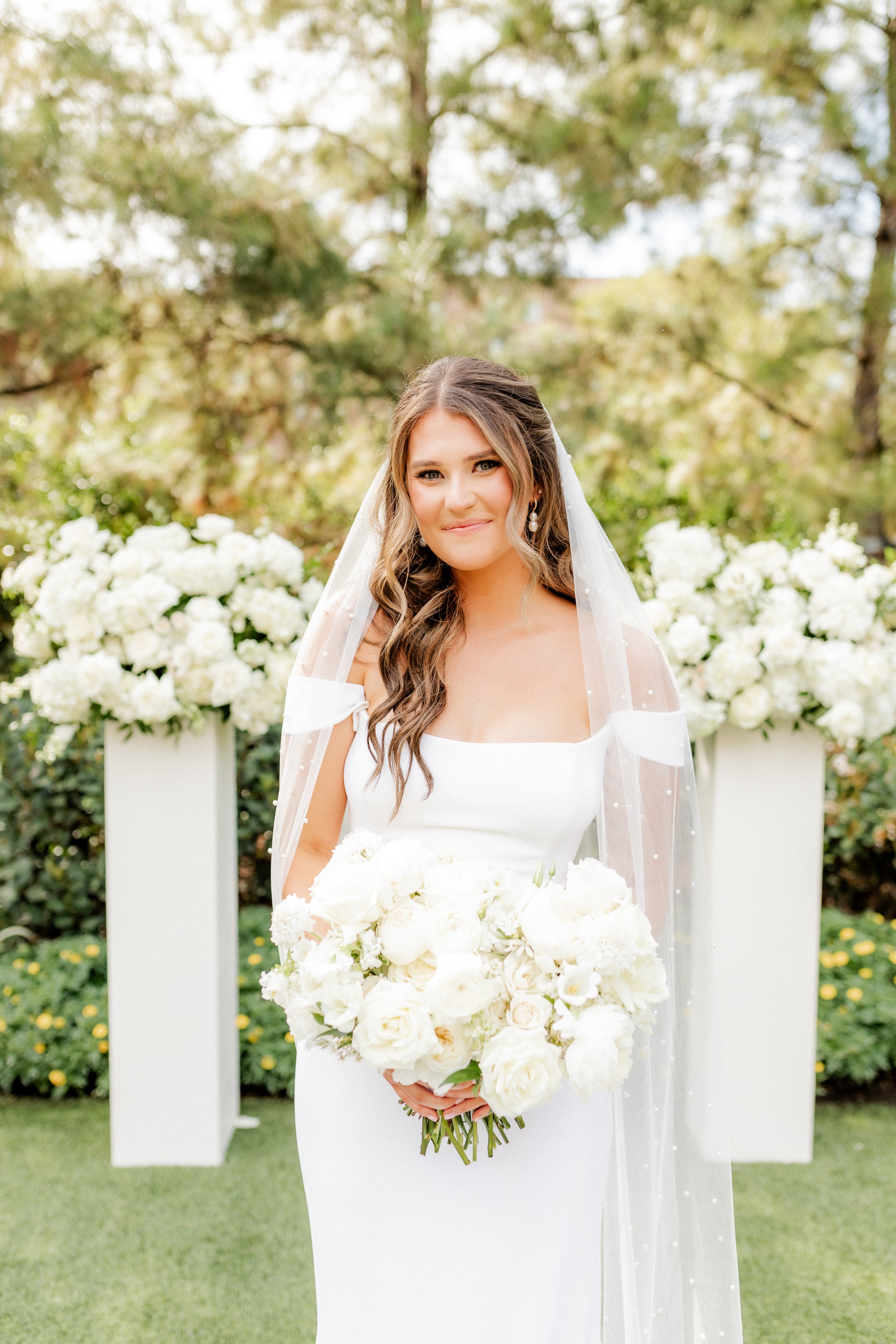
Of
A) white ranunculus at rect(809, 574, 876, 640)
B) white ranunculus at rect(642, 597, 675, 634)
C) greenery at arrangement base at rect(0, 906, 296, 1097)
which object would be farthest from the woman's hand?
greenery at arrangement base at rect(0, 906, 296, 1097)

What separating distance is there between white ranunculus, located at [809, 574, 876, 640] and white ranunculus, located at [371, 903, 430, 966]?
2432mm

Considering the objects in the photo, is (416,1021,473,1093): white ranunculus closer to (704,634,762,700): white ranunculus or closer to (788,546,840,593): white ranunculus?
(704,634,762,700): white ranunculus

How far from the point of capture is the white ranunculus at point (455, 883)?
1.76 metres

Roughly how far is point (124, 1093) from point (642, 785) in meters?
2.53

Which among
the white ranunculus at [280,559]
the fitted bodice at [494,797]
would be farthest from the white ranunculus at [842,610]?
the white ranunculus at [280,559]

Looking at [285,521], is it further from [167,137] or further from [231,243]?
[167,137]

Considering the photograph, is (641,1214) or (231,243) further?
(231,243)

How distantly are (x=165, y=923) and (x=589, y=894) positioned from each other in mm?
2500

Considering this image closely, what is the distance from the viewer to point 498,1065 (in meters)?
1.65

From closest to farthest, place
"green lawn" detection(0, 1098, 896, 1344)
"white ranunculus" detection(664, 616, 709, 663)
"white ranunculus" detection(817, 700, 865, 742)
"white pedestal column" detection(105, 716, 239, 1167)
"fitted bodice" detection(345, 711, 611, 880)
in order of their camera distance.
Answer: "fitted bodice" detection(345, 711, 611, 880) < "green lawn" detection(0, 1098, 896, 1344) < "white ranunculus" detection(817, 700, 865, 742) < "white ranunculus" detection(664, 616, 709, 663) < "white pedestal column" detection(105, 716, 239, 1167)

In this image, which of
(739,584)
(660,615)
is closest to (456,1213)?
(660,615)

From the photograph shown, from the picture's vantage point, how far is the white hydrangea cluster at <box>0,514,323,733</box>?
3.68 meters

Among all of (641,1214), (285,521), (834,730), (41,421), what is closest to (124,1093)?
(641,1214)

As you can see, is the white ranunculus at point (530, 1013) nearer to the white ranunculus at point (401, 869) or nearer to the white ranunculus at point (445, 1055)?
the white ranunculus at point (445, 1055)
